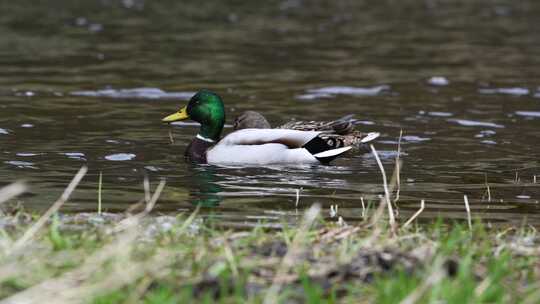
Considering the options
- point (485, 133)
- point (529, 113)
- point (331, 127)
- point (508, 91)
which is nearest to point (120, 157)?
point (331, 127)

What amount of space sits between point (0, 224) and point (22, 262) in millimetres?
1252

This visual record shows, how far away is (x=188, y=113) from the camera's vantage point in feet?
36.8

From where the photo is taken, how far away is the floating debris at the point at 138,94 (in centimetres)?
1443

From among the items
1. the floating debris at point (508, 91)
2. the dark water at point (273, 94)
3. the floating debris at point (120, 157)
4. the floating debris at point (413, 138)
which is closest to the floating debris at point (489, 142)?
the dark water at point (273, 94)

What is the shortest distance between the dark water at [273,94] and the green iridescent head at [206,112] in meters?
0.42

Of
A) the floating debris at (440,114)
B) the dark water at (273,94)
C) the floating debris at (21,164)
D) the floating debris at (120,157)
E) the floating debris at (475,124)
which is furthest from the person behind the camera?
the floating debris at (440,114)

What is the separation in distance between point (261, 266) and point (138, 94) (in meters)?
9.64

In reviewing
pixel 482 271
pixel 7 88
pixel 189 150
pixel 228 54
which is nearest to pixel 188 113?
pixel 189 150

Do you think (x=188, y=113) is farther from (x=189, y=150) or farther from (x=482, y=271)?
(x=482, y=271)

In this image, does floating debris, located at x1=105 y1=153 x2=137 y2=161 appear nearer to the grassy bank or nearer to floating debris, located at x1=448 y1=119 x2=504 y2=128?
floating debris, located at x1=448 y1=119 x2=504 y2=128

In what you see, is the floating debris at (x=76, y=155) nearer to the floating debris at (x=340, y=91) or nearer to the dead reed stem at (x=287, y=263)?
the floating debris at (x=340, y=91)

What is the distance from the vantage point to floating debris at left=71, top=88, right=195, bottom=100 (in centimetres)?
1443

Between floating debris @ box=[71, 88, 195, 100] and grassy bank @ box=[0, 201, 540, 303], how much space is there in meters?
8.45

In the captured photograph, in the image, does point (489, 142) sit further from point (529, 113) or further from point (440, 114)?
point (529, 113)
